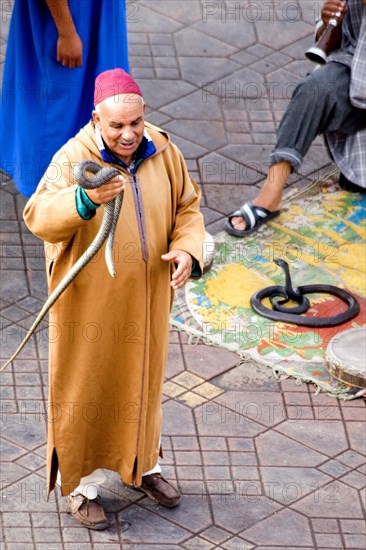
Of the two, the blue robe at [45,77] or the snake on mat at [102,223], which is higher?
the snake on mat at [102,223]

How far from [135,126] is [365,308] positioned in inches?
110

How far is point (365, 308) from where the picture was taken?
24.2ft

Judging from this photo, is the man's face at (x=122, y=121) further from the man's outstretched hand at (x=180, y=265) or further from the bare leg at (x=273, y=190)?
the bare leg at (x=273, y=190)

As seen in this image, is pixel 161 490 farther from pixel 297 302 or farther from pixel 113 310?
pixel 297 302

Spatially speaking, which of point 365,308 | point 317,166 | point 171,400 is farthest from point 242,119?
point 171,400

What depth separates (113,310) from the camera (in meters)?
5.30

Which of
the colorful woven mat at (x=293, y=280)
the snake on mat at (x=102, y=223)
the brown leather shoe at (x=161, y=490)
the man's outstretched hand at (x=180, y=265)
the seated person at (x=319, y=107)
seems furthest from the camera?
the seated person at (x=319, y=107)

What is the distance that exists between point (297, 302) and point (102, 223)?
2608 mm

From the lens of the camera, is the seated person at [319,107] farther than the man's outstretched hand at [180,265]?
Yes

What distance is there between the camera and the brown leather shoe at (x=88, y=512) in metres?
5.74

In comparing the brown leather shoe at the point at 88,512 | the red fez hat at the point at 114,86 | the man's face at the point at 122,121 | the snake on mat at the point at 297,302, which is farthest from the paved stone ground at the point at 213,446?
the red fez hat at the point at 114,86

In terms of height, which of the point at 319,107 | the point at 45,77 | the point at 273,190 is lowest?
the point at 273,190

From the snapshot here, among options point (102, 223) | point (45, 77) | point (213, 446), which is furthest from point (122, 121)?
point (45, 77)

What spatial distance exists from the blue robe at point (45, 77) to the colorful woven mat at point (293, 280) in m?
1.16
